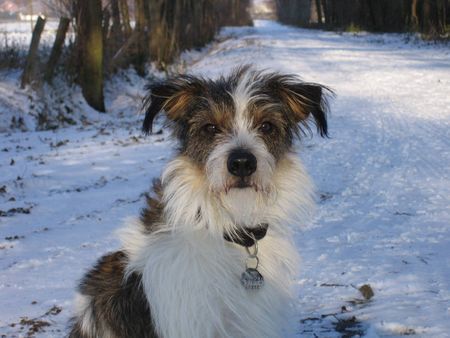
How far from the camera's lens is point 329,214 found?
6.59 m

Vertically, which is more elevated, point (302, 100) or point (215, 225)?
point (302, 100)

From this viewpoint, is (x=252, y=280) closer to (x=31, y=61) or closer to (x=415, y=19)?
(x=31, y=61)

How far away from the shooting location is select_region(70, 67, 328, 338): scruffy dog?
332 centimetres

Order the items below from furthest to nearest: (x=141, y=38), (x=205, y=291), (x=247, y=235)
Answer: (x=141, y=38)
(x=247, y=235)
(x=205, y=291)

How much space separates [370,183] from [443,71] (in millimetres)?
11676

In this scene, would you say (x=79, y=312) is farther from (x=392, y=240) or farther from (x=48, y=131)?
(x=48, y=131)

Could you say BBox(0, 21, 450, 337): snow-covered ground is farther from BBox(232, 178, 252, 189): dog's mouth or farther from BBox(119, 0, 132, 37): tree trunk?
BBox(119, 0, 132, 37): tree trunk

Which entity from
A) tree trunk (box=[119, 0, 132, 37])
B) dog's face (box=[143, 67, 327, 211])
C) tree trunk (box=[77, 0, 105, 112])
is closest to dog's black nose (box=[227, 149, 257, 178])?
dog's face (box=[143, 67, 327, 211])

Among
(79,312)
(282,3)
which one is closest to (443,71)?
(79,312)

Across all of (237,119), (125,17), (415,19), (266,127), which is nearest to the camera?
(237,119)

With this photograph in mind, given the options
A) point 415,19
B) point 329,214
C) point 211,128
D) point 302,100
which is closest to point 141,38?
point 329,214

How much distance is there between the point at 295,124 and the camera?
4016mm

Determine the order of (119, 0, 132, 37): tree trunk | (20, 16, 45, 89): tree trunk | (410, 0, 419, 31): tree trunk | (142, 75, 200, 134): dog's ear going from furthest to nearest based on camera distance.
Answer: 1. (410, 0, 419, 31): tree trunk
2. (119, 0, 132, 37): tree trunk
3. (20, 16, 45, 89): tree trunk
4. (142, 75, 200, 134): dog's ear

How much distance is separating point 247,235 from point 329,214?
3208mm
